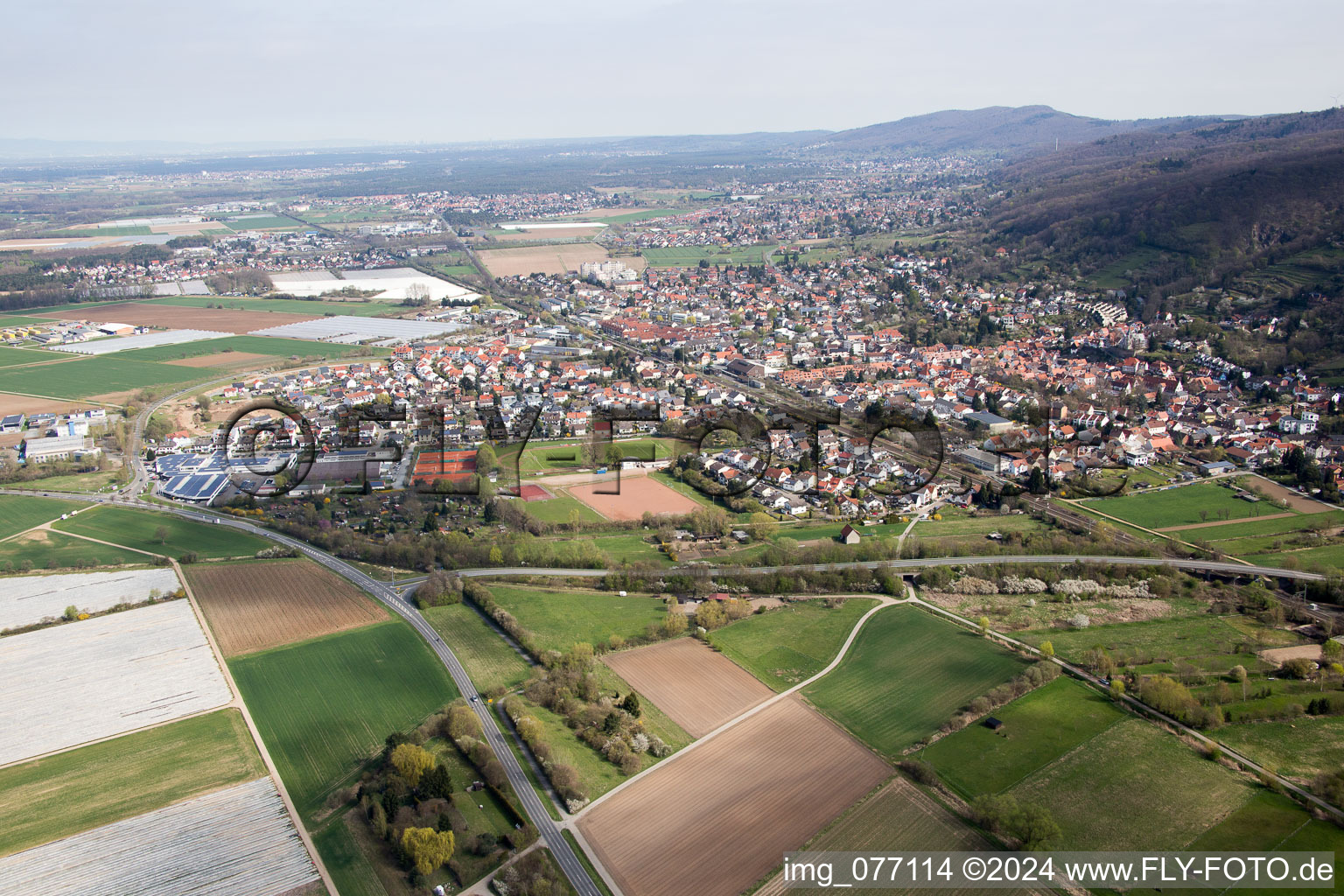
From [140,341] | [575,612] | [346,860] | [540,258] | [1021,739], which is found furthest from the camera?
[540,258]

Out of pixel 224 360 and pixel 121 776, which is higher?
pixel 224 360

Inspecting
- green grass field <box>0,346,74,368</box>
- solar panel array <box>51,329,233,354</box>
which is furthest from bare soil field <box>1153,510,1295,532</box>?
green grass field <box>0,346,74,368</box>

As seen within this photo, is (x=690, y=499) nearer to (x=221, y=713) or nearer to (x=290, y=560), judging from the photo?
(x=290, y=560)

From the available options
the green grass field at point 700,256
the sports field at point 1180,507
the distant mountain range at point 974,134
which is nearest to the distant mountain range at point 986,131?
the distant mountain range at point 974,134

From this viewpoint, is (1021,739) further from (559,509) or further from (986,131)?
(986,131)

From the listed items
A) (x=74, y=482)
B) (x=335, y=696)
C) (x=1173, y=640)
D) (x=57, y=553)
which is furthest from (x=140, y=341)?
(x=1173, y=640)
